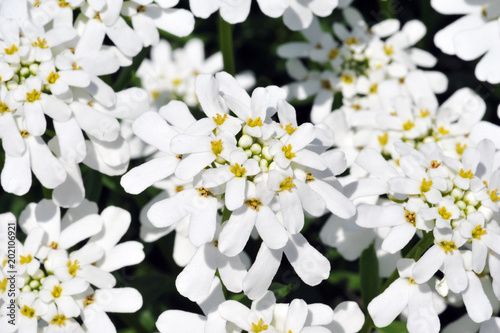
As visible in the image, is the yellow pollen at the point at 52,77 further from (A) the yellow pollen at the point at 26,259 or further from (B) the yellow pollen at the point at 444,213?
(B) the yellow pollen at the point at 444,213

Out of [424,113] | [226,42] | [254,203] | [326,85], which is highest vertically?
[254,203]

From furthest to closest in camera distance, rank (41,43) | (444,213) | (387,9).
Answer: (387,9) → (41,43) → (444,213)

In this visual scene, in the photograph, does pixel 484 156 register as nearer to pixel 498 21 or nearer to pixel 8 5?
pixel 498 21

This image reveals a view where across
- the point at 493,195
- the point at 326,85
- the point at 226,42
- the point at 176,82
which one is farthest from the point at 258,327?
the point at 176,82

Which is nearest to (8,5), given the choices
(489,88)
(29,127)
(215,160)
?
(29,127)

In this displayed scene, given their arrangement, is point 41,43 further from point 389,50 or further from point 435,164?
point 389,50

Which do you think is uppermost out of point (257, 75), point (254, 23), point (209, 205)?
point (209, 205)
